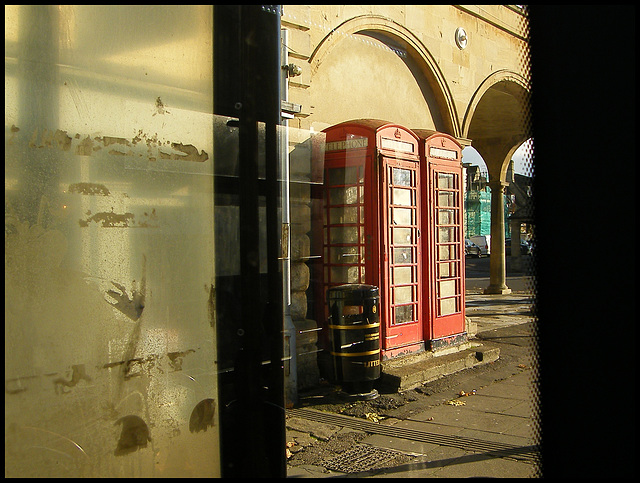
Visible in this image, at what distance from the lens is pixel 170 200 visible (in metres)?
2.71

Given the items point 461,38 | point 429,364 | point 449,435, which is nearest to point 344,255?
point 429,364

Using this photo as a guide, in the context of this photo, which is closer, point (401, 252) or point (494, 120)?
point (401, 252)

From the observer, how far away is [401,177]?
6.62m

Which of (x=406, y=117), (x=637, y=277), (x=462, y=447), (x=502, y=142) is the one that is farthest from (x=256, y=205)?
(x=502, y=142)

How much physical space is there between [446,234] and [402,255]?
1.06 m

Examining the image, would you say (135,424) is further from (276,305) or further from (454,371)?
(454,371)

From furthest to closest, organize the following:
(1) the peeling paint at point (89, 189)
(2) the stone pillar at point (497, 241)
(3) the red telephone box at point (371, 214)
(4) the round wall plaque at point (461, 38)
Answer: (2) the stone pillar at point (497, 241) < (4) the round wall plaque at point (461, 38) < (3) the red telephone box at point (371, 214) < (1) the peeling paint at point (89, 189)

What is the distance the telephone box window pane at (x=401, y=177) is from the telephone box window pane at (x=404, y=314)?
4.51 feet

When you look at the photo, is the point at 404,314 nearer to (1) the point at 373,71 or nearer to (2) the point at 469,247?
(1) the point at 373,71

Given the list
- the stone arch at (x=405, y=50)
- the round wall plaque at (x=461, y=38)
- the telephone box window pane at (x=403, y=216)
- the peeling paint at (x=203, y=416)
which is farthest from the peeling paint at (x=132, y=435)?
the round wall plaque at (x=461, y=38)

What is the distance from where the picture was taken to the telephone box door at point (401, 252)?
6395mm

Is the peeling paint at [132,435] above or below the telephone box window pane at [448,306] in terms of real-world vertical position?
below

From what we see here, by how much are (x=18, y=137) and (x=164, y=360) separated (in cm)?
111

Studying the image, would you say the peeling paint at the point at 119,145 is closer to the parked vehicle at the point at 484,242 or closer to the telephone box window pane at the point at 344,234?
the telephone box window pane at the point at 344,234
